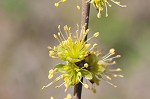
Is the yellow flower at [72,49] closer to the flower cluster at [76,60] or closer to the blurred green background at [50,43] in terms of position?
the flower cluster at [76,60]

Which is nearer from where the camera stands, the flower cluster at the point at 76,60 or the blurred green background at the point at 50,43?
the flower cluster at the point at 76,60

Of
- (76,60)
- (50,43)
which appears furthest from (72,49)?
(50,43)

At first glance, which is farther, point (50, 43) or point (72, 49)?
point (50, 43)

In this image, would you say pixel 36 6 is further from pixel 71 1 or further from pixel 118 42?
pixel 118 42

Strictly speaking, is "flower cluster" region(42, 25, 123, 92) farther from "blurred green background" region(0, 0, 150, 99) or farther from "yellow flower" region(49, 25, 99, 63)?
"blurred green background" region(0, 0, 150, 99)

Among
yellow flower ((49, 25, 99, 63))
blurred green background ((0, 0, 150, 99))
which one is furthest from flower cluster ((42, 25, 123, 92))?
blurred green background ((0, 0, 150, 99))

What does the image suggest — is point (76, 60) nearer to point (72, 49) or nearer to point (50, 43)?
point (72, 49)

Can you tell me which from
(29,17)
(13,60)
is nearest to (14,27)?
(29,17)

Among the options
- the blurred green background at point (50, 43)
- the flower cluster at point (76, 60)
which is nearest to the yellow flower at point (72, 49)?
the flower cluster at point (76, 60)
